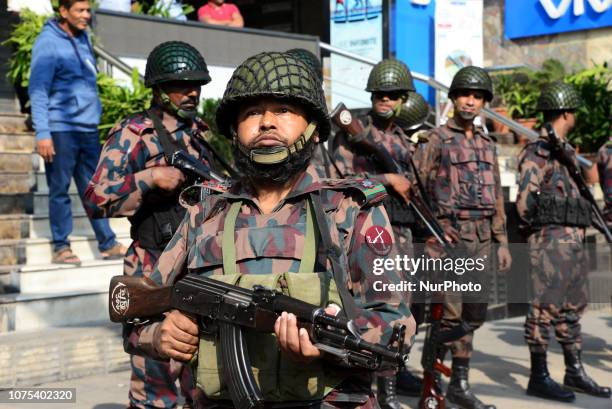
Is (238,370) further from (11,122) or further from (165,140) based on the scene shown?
(11,122)

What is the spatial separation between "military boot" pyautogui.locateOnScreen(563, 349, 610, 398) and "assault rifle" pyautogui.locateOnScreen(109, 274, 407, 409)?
450 cm

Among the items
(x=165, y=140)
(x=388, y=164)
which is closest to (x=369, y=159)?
(x=388, y=164)

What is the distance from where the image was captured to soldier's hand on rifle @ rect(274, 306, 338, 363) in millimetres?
2375

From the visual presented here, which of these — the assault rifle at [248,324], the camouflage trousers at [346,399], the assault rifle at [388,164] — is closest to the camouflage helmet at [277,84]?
the assault rifle at [248,324]

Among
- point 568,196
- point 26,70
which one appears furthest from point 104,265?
point 568,196

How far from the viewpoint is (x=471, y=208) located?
6391 mm

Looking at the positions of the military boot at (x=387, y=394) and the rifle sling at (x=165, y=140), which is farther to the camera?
the military boot at (x=387, y=394)

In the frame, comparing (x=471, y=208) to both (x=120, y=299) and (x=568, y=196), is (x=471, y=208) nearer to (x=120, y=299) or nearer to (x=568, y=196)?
(x=568, y=196)

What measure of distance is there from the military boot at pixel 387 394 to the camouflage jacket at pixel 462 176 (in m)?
1.16

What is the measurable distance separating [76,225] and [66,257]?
969 millimetres

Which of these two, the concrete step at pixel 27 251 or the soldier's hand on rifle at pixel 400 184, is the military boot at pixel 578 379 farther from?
the concrete step at pixel 27 251

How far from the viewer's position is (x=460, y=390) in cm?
620

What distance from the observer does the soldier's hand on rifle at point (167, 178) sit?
4.44m

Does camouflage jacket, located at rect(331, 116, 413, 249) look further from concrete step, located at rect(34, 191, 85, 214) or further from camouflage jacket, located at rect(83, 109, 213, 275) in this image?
concrete step, located at rect(34, 191, 85, 214)
